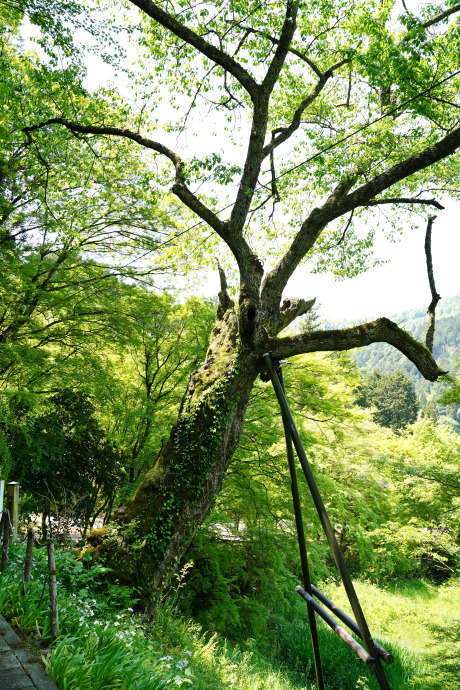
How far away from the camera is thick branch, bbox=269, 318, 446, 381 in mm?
4902

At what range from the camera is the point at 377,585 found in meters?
14.0

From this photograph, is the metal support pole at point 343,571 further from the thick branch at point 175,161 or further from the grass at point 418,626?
the grass at point 418,626

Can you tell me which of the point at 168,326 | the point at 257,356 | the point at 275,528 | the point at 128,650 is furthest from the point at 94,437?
the point at 128,650

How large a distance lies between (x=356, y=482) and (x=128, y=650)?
10097 millimetres

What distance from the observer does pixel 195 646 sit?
4.77m

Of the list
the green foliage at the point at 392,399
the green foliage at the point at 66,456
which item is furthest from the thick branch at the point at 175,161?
the green foliage at the point at 392,399

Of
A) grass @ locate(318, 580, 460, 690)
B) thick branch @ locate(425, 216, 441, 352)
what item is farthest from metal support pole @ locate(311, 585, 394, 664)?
grass @ locate(318, 580, 460, 690)

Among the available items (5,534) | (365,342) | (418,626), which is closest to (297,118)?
(365,342)

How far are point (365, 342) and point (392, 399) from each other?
49218mm

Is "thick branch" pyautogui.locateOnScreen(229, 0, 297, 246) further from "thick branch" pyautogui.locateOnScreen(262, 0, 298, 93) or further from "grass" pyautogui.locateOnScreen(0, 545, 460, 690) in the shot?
"grass" pyautogui.locateOnScreen(0, 545, 460, 690)

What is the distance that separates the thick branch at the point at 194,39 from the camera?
16.4 ft

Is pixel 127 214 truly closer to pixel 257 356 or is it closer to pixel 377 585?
pixel 257 356

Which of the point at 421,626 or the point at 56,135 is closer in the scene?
the point at 56,135

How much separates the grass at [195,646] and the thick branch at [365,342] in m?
3.17
